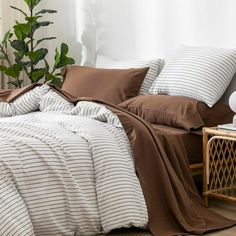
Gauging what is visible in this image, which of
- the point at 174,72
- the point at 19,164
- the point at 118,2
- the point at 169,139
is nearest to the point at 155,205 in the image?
the point at 169,139

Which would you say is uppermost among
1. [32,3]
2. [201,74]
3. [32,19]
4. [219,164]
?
[32,3]

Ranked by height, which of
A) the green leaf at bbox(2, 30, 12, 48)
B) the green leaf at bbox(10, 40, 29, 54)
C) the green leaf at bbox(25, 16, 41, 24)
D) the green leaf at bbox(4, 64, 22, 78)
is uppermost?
the green leaf at bbox(25, 16, 41, 24)

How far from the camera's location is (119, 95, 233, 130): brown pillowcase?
3992 mm

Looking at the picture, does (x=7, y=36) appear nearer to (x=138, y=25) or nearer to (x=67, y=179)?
(x=138, y=25)

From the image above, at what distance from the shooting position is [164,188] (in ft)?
11.6

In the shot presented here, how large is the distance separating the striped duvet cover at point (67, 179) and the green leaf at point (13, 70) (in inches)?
82.0

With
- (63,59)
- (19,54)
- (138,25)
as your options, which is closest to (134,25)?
(138,25)

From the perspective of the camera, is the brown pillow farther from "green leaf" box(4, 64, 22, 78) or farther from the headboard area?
"green leaf" box(4, 64, 22, 78)

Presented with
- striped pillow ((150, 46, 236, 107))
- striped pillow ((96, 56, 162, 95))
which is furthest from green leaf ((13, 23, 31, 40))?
striped pillow ((150, 46, 236, 107))

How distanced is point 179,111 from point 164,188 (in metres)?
0.65

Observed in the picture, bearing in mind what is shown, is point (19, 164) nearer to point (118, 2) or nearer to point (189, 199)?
point (189, 199)

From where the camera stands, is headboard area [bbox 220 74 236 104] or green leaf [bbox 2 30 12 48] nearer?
headboard area [bbox 220 74 236 104]

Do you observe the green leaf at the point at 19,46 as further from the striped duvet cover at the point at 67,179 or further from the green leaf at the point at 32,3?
the striped duvet cover at the point at 67,179

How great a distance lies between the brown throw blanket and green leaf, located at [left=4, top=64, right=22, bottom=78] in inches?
88.6
